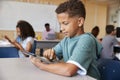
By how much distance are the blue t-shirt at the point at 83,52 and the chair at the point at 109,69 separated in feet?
0.32

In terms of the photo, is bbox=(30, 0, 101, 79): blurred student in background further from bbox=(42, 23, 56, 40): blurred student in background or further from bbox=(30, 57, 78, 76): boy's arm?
bbox=(42, 23, 56, 40): blurred student in background

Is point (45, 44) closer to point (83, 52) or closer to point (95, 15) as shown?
point (95, 15)

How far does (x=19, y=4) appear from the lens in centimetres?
717

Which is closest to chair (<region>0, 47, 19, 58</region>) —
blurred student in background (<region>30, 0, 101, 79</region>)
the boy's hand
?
the boy's hand

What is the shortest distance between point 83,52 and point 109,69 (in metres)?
0.32

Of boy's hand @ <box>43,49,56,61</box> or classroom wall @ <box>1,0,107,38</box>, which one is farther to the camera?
classroom wall @ <box>1,0,107,38</box>

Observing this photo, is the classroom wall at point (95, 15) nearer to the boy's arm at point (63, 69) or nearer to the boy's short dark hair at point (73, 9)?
the boy's short dark hair at point (73, 9)

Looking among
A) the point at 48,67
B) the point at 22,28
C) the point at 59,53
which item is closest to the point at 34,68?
the point at 48,67

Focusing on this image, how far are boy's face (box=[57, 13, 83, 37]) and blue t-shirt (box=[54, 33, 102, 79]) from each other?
0.05 meters

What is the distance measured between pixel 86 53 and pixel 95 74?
0.66 ft

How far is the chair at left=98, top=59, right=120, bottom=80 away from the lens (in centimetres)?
128

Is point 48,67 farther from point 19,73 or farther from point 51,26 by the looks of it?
point 51,26

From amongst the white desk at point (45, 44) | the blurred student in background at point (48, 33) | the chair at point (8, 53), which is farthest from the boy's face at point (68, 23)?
the blurred student in background at point (48, 33)

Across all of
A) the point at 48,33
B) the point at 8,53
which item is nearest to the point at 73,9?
the point at 8,53
